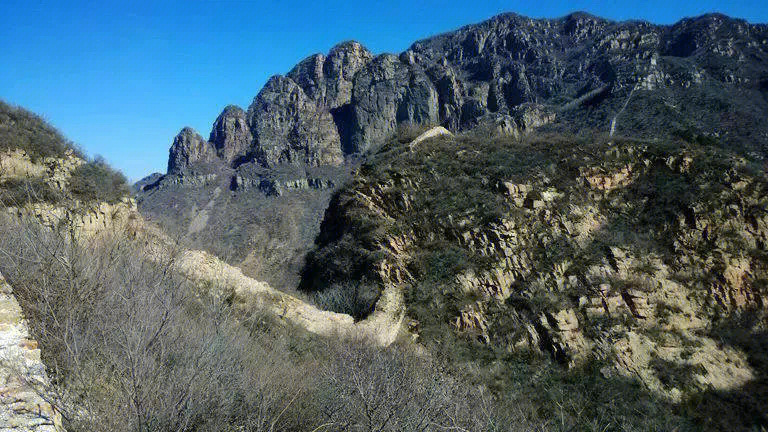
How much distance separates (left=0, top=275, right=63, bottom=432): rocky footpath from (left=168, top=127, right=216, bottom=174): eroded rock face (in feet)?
317

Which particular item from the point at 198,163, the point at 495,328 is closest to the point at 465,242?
the point at 495,328

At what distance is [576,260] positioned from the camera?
17.1m

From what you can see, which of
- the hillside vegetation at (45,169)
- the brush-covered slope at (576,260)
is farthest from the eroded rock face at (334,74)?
the hillside vegetation at (45,169)

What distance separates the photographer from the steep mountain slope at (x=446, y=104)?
1909 inches

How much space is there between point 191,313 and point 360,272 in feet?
31.5

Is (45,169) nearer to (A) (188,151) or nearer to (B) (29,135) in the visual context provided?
(B) (29,135)

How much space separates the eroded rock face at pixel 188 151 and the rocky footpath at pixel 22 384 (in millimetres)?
96760

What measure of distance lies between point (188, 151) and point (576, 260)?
96316 mm

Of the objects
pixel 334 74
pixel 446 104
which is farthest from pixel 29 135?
pixel 334 74

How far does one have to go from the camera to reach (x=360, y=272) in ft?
59.7

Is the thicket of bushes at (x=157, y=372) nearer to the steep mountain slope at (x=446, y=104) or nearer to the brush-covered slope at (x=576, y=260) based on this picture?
the brush-covered slope at (x=576, y=260)

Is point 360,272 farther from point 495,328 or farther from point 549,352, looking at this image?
point 549,352

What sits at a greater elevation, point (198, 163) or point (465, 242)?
point (198, 163)

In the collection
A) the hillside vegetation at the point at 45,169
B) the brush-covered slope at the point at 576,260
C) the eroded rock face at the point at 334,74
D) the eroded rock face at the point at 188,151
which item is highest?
the eroded rock face at the point at 334,74
